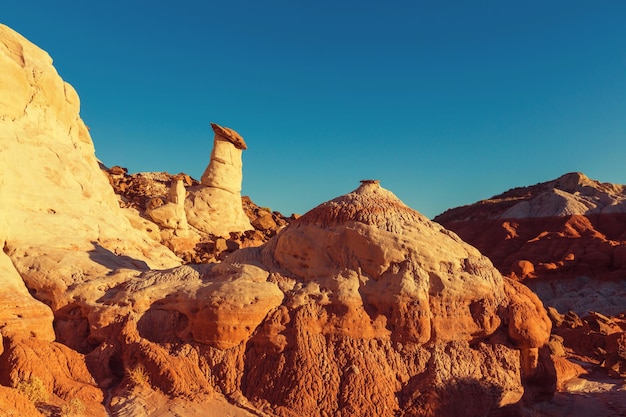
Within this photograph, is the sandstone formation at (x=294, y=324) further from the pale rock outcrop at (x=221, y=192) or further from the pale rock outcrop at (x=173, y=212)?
the pale rock outcrop at (x=221, y=192)

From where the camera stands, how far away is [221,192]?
21.0 meters

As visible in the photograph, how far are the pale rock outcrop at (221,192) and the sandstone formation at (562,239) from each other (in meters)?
18.1

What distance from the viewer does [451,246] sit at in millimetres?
8398

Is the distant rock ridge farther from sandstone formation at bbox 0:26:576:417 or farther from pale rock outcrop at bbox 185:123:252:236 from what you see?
sandstone formation at bbox 0:26:576:417

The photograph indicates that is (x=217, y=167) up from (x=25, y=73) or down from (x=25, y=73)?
up

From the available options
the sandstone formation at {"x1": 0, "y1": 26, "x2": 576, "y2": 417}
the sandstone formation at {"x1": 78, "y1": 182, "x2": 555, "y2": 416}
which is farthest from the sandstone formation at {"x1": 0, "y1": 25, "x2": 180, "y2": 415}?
the sandstone formation at {"x1": 78, "y1": 182, "x2": 555, "y2": 416}

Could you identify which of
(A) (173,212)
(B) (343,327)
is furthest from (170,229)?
(B) (343,327)

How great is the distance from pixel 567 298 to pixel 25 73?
28.6 m

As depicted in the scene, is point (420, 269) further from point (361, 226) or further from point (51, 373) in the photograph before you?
point (51, 373)

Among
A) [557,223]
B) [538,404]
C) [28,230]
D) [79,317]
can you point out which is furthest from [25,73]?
[557,223]

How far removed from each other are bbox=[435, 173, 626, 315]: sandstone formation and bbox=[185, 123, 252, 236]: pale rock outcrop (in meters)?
18.1

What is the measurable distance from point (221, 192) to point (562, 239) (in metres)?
26.5

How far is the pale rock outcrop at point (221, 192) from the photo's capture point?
792 inches

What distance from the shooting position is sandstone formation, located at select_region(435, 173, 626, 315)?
28516mm
